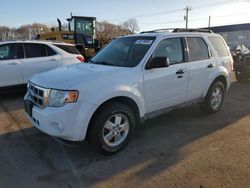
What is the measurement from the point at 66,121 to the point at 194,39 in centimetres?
329

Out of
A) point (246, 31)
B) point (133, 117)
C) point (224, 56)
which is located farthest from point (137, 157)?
point (246, 31)

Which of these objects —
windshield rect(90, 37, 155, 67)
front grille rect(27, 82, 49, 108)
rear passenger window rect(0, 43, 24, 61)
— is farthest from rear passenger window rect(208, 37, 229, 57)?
rear passenger window rect(0, 43, 24, 61)

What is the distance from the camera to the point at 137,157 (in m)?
4.12

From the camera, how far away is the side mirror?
451 centimetres

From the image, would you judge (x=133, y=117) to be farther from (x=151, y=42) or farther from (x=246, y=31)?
(x=246, y=31)

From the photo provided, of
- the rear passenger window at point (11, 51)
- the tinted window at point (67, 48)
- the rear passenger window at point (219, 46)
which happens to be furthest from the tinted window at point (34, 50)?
the rear passenger window at point (219, 46)

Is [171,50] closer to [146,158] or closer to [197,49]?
[197,49]

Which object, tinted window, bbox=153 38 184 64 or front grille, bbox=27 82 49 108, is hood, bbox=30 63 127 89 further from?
tinted window, bbox=153 38 184 64

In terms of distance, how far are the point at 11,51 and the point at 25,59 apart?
1.40ft

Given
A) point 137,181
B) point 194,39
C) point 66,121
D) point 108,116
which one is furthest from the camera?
point 194,39

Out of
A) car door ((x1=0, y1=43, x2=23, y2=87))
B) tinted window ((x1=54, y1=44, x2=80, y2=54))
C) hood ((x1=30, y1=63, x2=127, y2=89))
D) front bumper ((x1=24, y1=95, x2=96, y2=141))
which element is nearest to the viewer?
front bumper ((x1=24, y1=95, x2=96, y2=141))

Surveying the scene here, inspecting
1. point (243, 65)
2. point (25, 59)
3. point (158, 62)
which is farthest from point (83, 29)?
point (158, 62)

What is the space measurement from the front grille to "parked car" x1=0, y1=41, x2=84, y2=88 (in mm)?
3690

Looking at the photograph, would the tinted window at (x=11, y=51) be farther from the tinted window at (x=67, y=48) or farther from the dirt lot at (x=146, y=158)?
the dirt lot at (x=146, y=158)
